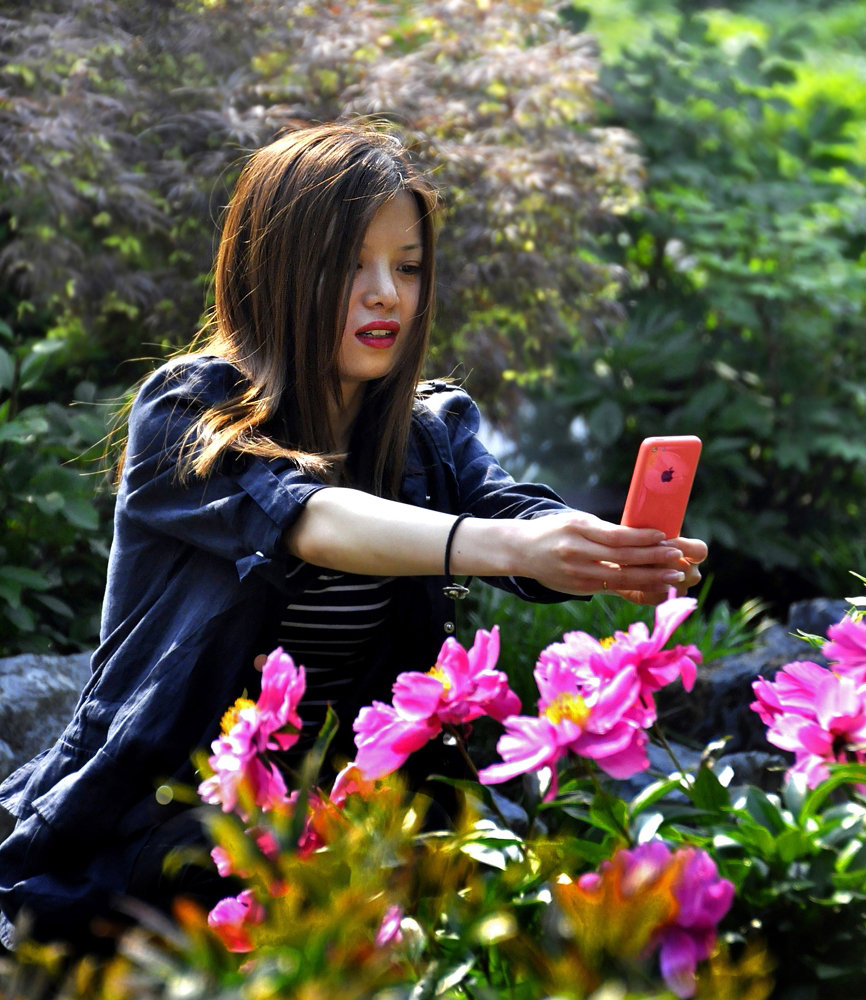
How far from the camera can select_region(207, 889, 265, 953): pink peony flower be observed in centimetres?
96

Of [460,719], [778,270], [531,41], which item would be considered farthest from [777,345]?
[460,719]

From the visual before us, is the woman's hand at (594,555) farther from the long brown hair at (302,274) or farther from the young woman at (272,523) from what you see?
the long brown hair at (302,274)

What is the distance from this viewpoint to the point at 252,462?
168 centimetres

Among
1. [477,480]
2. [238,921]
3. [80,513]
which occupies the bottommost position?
[80,513]

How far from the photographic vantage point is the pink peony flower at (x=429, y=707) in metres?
1.05

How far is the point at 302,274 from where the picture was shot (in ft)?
6.22

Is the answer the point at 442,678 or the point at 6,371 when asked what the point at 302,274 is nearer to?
the point at 442,678

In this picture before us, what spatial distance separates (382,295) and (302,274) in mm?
123

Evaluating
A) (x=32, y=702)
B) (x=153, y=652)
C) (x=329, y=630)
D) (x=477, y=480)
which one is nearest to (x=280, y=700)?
(x=153, y=652)

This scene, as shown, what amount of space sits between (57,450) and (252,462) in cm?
188

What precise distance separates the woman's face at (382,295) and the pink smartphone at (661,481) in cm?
62

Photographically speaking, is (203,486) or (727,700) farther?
(727,700)

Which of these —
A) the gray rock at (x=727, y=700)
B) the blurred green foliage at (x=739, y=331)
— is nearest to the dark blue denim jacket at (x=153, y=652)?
the gray rock at (x=727, y=700)

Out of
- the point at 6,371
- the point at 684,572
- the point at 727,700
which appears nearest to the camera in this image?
the point at 684,572
